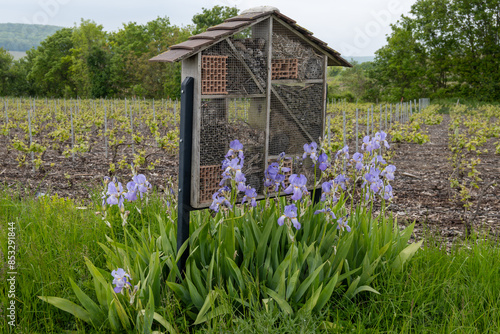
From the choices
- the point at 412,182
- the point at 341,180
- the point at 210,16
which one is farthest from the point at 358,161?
the point at 210,16

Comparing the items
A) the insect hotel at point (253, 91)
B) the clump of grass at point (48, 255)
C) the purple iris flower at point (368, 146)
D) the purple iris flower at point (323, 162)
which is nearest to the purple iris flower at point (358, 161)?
the purple iris flower at point (368, 146)

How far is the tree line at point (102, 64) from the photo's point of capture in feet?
148

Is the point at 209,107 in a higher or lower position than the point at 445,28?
lower

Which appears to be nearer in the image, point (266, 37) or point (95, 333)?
point (95, 333)

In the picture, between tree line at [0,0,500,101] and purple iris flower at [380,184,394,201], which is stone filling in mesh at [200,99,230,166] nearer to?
purple iris flower at [380,184,394,201]

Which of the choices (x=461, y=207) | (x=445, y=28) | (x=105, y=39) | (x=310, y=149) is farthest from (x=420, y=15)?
(x=310, y=149)

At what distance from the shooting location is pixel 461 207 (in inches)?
215

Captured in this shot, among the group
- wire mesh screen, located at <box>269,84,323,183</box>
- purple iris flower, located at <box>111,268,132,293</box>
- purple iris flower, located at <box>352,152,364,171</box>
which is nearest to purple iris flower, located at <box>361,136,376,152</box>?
purple iris flower, located at <box>352,152,364,171</box>

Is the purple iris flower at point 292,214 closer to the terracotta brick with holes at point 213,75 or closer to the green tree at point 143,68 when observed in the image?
the terracotta brick with holes at point 213,75

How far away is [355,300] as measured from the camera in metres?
2.62

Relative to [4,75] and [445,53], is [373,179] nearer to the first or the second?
[445,53]

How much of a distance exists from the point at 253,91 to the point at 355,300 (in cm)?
153

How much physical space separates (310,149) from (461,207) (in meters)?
3.36

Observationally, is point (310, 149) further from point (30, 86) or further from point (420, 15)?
point (30, 86)
